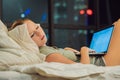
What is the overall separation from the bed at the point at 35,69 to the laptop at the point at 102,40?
0.63 m

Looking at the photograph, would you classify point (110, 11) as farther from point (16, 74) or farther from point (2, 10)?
point (16, 74)

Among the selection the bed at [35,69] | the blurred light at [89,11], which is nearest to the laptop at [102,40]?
the bed at [35,69]

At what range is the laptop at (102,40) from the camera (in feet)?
6.85

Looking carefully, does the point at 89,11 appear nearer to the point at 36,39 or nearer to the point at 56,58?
the point at 36,39

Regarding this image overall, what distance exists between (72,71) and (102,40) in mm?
975

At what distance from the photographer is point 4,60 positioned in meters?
1.46

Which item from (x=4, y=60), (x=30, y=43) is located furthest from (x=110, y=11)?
(x=4, y=60)

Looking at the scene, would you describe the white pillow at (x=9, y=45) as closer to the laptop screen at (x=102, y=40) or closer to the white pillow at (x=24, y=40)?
the white pillow at (x=24, y=40)

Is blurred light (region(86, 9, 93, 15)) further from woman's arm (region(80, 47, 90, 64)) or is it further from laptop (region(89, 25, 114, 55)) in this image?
woman's arm (region(80, 47, 90, 64))

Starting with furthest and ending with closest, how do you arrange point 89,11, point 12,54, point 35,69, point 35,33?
point 89,11 → point 35,33 → point 12,54 → point 35,69

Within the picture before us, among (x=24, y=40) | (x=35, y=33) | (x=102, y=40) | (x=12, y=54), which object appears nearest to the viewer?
(x=12, y=54)

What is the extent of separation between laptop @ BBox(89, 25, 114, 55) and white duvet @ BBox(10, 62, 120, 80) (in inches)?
25.2

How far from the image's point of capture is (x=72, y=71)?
134cm

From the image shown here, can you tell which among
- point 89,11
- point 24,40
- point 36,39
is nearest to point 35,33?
point 36,39
